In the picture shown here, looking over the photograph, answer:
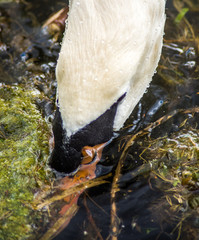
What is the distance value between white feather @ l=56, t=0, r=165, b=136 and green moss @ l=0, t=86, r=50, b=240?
0.78m

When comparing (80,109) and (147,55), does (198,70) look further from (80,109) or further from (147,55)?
(80,109)

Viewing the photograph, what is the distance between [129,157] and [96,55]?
1.24m

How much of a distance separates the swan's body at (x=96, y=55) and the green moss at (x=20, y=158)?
0.73 meters

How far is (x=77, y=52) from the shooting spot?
2.09m

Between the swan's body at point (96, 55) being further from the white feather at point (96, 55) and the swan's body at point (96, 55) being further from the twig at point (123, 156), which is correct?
the twig at point (123, 156)

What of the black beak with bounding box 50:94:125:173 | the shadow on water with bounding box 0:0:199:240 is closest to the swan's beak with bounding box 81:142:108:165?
the black beak with bounding box 50:94:125:173

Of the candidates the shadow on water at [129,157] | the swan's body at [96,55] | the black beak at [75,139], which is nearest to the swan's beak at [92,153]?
the black beak at [75,139]

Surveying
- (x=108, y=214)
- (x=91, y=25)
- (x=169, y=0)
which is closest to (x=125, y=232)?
(x=108, y=214)

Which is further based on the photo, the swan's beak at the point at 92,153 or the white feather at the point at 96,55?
the swan's beak at the point at 92,153

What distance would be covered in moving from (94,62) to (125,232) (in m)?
1.30

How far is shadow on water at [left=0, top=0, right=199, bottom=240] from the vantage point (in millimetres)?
2539

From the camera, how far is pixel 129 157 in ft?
9.96

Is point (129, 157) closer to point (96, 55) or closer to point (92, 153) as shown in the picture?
point (92, 153)

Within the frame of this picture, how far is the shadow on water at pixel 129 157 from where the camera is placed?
2.54 meters
